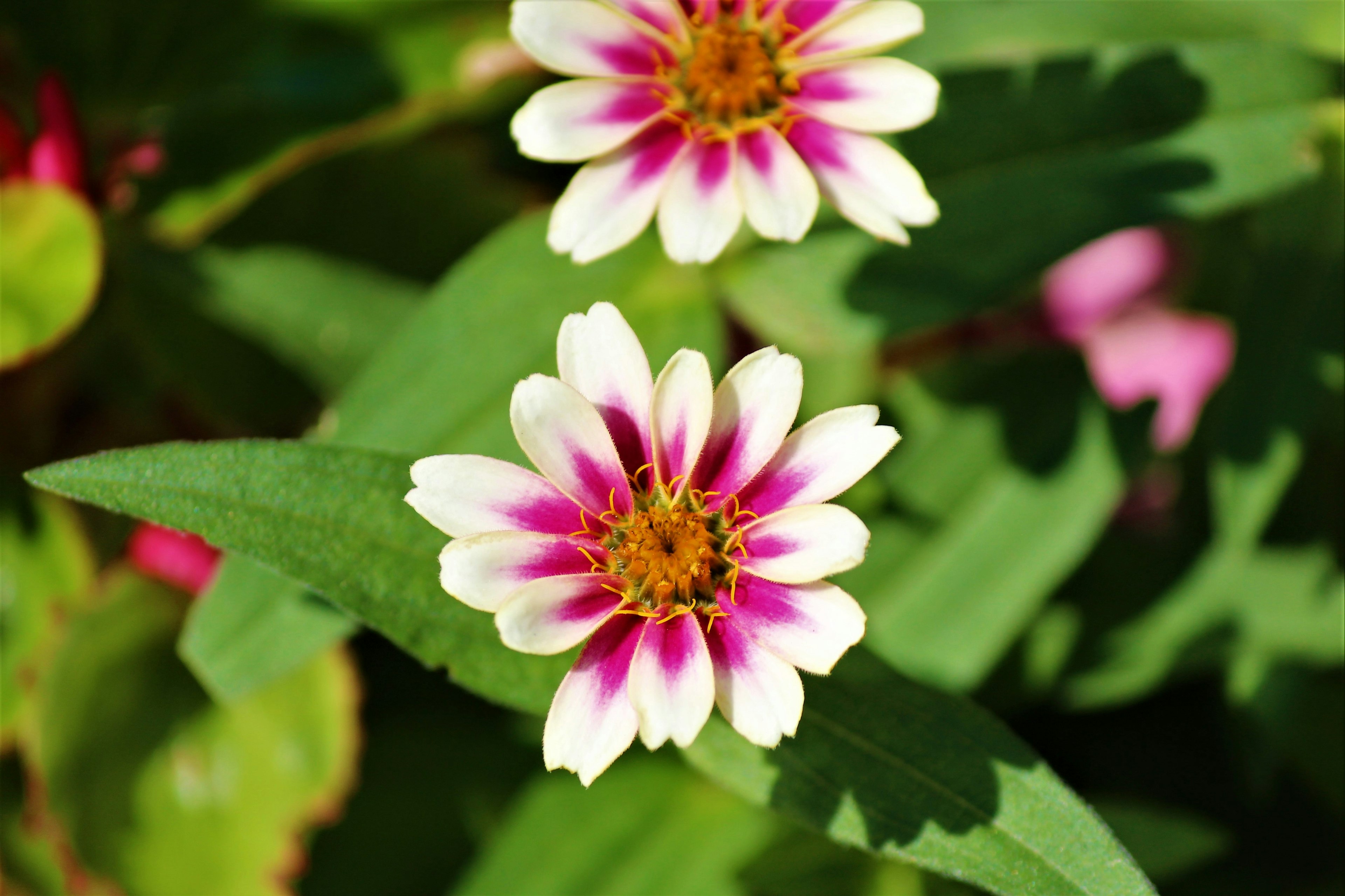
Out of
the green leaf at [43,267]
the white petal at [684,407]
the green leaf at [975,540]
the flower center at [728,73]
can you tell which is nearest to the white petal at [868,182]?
the flower center at [728,73]

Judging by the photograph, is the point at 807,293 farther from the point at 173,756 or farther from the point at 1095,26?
the point at 173,756

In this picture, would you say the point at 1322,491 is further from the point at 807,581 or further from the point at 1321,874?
the point at 807,581

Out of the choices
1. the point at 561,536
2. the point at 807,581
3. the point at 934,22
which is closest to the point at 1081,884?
the point at 807,581

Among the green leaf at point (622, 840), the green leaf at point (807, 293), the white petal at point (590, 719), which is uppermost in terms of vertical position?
the green leaf at point (807, 293)

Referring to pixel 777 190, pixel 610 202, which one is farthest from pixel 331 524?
pixel 777 190

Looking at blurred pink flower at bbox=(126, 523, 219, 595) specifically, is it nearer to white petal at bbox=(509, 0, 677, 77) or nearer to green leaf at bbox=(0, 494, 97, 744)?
green leaf at bbox=(0, 494, 97, 744)

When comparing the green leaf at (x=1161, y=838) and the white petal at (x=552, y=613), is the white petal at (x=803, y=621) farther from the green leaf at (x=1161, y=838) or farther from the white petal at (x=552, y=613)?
the green leaf at (x=1161, y=838)

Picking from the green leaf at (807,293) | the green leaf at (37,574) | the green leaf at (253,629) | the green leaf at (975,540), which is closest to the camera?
the green leaf at (253,629)
